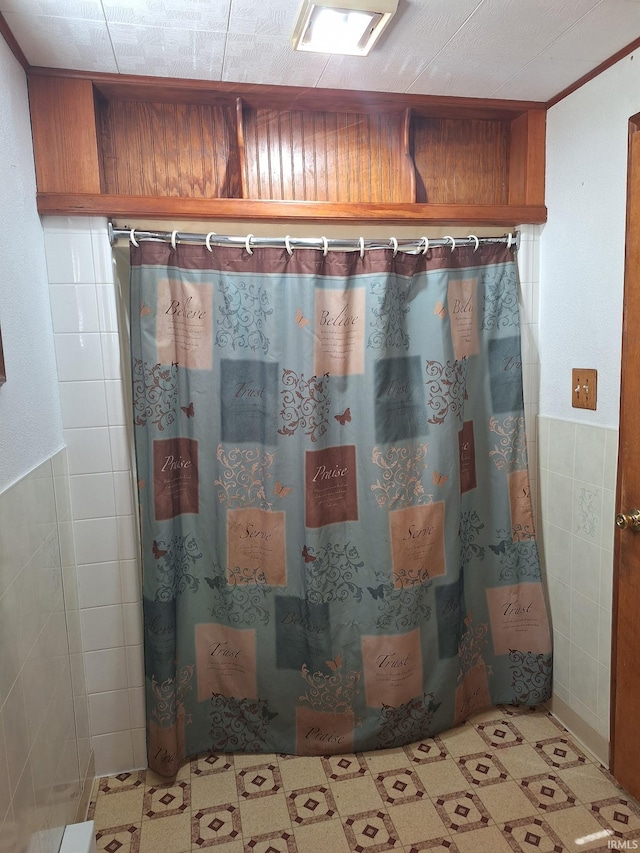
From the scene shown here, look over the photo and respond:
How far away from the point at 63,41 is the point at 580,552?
2173 millimetres

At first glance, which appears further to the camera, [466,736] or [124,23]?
A: [466,736]

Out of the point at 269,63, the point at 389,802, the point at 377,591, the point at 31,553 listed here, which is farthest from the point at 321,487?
the point at 269,63

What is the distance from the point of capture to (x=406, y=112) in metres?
1.85

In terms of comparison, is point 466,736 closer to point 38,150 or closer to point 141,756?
point 141,756

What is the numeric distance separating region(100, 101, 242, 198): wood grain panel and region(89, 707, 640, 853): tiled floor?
1.95 meters

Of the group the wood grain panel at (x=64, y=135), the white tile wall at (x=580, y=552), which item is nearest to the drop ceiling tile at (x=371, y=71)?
the wood grain panel at (x=64, y=135)

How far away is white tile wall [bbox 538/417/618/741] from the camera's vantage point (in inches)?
68.4

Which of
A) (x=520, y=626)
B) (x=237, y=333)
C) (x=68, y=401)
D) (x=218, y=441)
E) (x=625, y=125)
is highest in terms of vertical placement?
(x=625, y=125)

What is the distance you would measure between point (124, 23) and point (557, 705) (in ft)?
8.38

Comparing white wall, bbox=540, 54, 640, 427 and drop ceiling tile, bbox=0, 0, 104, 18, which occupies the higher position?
drop ceiling tile, bbox=0, 0, 104, 18

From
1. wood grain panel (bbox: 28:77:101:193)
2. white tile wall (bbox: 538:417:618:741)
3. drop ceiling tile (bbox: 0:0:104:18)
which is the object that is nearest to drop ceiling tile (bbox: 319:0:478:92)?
drop ceiling tile (bbox: 0:0:104:18)

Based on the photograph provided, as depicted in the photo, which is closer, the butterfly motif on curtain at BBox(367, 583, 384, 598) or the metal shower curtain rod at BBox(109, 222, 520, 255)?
the metal shower curtain rod at BBox(109, 222, 520, 255)

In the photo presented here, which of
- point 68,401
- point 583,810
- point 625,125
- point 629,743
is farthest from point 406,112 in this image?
point 583,810

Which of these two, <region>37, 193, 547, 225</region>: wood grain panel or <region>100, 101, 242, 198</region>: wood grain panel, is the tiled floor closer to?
<region>37, 193, 547, 225</region>: wood grain panel
